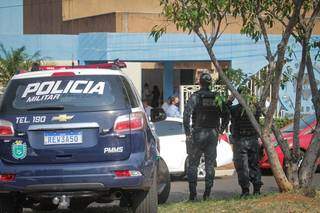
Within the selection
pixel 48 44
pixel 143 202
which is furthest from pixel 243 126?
pixel 48 44

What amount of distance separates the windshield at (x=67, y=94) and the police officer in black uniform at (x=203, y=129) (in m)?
2.75

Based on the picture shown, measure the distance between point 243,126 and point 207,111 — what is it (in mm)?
624

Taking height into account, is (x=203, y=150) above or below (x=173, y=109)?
above

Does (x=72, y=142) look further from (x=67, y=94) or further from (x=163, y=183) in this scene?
(x=163, y=183)

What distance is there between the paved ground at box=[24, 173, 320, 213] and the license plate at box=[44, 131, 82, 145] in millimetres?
2581

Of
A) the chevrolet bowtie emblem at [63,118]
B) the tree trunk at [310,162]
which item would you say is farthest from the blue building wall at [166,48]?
the chevrolet bowtie emblem at [63,118]

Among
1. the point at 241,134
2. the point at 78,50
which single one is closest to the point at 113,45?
the point at 78,50

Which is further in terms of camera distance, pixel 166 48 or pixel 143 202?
pixel 166 48

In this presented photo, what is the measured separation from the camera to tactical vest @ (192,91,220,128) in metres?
9.70

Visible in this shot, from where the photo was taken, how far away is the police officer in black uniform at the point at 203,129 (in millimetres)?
9680

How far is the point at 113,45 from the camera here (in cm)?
2261

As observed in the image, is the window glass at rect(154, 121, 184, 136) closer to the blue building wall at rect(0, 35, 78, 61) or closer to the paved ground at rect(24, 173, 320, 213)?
the paved ground at rect(24, 173, 320, 213)

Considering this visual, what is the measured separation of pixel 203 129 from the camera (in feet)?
31.8

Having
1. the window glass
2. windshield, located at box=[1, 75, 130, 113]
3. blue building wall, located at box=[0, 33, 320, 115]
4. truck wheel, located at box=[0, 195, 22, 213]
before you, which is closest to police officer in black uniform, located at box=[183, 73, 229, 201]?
windshield, located at box=[1, 75, 130, 113]
